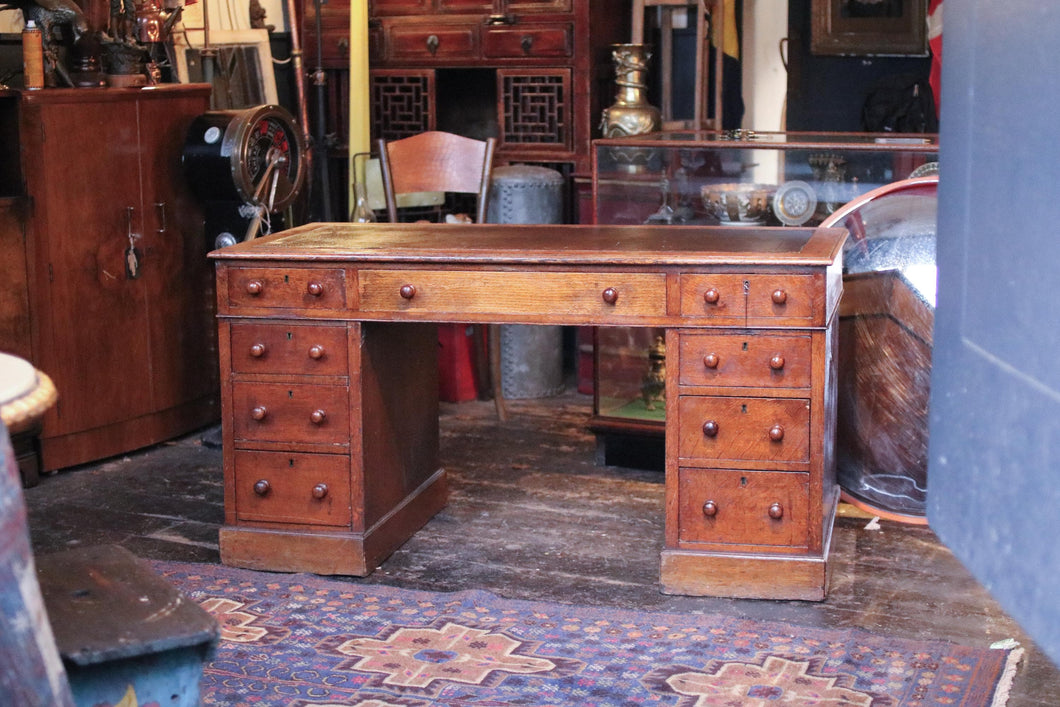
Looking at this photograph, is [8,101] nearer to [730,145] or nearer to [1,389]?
[730,145]

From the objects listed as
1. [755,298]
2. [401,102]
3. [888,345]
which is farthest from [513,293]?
[401,102]

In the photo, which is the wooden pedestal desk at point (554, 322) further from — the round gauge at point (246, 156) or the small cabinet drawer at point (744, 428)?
the round gauge at point (246, 156)

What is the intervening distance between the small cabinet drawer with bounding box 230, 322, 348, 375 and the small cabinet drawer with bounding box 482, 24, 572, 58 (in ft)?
8.64

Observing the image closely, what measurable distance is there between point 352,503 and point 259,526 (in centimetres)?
30

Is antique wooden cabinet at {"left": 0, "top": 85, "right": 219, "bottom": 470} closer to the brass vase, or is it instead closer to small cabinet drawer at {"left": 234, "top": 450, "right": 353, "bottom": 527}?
small cabinet drawer at {"left": 234, "top": 450, "right": 353, "bottom": 527}

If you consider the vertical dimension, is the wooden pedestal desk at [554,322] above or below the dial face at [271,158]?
below

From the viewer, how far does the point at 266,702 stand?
9.70 feet

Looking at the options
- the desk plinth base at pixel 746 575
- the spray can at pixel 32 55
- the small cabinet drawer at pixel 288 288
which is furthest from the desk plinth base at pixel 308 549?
the spray can at pixel 32 55

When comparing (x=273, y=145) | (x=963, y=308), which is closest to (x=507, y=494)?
(x=273, y=145)

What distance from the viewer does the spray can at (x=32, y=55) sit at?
4.64 m

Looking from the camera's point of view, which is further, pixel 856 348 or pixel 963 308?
pixel 856 348

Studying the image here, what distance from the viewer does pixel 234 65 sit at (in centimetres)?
602

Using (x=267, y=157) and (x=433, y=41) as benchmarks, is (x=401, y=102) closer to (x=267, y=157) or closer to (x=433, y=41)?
(x=433, y=41)

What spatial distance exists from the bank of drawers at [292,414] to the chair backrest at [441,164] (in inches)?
71.0
